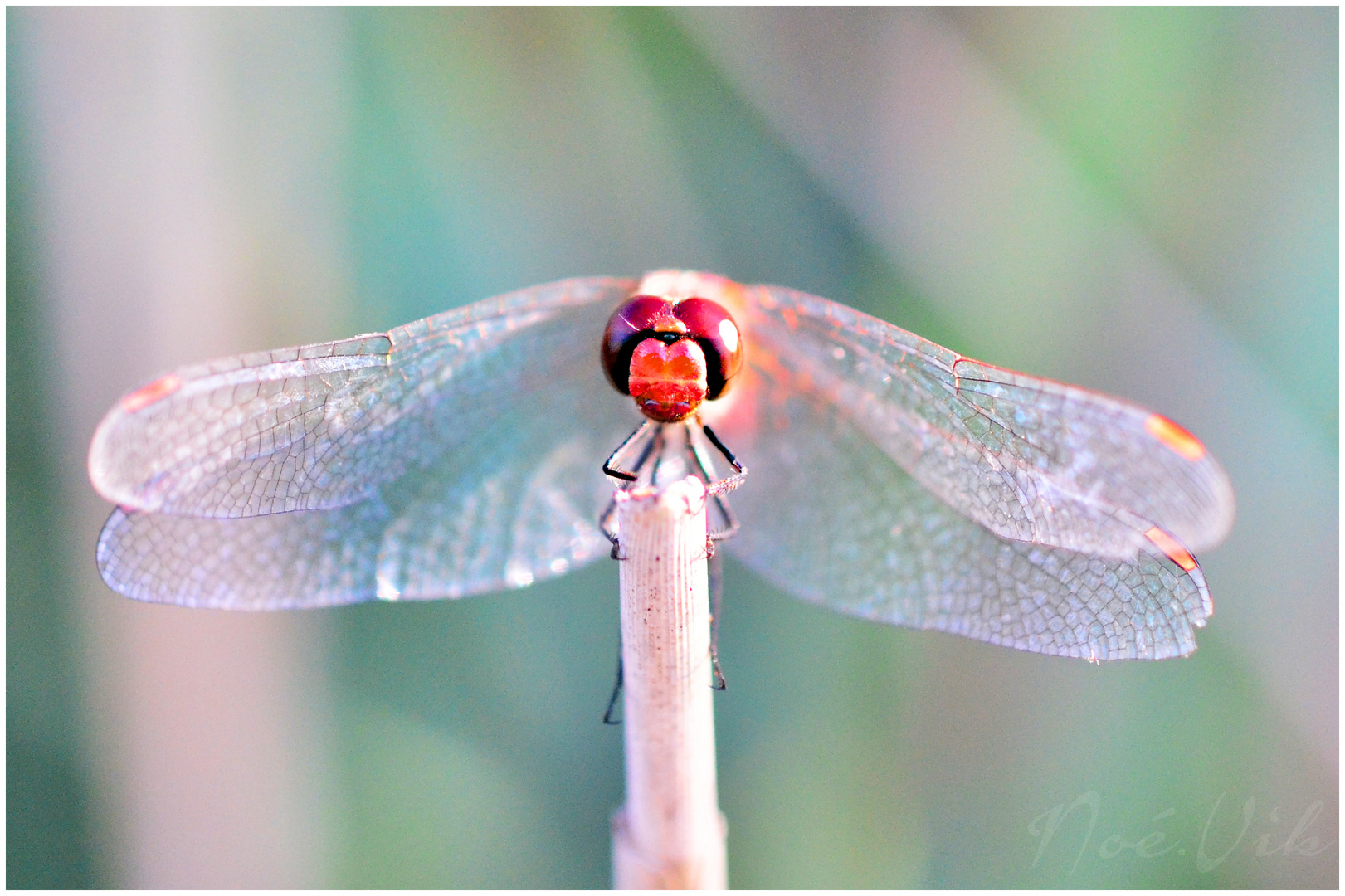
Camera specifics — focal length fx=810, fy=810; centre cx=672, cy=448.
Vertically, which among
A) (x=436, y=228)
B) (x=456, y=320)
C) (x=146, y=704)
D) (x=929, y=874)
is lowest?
(x=929, y=874)

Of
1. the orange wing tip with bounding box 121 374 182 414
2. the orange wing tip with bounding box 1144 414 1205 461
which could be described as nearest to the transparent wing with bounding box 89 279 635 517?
the orange wing tip with bounding box 121 374 182 414

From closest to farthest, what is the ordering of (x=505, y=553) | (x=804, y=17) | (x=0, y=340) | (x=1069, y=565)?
(x=1069, y=565), (x=505, y=553), (x=0, y=340), (x=804, y=17)

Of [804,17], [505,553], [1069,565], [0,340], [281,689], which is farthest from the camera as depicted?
[804,17]

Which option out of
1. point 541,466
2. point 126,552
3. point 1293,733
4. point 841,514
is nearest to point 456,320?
point 541,466

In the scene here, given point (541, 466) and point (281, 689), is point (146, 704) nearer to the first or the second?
point (281, 689)
